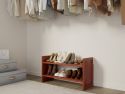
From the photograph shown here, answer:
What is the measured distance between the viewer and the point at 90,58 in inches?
126

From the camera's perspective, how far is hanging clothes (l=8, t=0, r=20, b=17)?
377 centimetres

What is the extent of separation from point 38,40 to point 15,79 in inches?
35.3

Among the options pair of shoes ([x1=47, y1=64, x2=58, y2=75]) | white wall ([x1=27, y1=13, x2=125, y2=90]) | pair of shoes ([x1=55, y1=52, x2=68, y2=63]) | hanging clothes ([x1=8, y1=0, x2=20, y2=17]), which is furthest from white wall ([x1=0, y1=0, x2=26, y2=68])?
pair of shoes ([x1=55, y1=52, x2=68, y2=63])

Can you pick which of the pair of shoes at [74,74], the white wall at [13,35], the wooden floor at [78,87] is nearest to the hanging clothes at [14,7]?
the white wall at [13,35]

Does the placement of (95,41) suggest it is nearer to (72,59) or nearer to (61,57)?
(72,59)

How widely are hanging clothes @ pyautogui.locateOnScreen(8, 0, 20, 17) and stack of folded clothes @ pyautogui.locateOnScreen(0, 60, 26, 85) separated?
86 cm

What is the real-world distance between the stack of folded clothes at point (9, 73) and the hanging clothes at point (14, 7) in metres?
0.86

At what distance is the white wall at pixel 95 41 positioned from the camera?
3.03 metres

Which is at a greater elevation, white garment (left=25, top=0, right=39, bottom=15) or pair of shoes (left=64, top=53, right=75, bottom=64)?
white garment (left=25, top=0, right=39, bottom=15)

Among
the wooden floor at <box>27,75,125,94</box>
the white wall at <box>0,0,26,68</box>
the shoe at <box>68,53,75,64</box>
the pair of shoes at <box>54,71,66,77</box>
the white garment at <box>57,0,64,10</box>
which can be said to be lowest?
the wooden floor at <box>27,75,125,94</box>

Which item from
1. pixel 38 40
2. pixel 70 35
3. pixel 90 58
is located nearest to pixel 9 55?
pixel 38 40

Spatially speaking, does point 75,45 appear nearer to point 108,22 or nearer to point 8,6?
point 108,22

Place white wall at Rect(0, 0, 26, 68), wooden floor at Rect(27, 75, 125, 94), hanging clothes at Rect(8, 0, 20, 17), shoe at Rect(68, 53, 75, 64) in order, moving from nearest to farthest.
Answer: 1. wooden floor at Rect(27, 75, 125, 94)
2. shoe at Rect(68, 53, 75, 64)
3. hanging clothes at Rect(8, 0, 20, 17)
4. white wall at Rect(0, 0, 26, 68)

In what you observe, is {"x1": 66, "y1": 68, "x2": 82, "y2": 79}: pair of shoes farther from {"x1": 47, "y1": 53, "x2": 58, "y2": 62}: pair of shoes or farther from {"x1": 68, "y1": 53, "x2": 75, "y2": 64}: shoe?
{"x1": 47, "y1": 53, "x2": 58, "y2": 62}: pair of shoes
